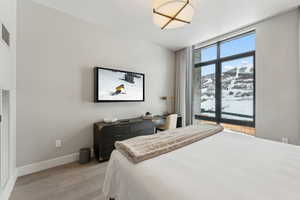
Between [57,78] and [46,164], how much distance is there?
149 cm

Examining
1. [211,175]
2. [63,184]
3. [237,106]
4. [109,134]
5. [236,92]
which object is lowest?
[63,184]

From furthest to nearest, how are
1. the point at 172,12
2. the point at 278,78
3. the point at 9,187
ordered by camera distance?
1. the point at 278,78
2. the point at 9,187
3. the point at 172,12

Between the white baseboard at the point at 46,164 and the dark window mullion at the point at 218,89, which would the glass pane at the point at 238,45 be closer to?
the dark window mullion at the point at 218,89

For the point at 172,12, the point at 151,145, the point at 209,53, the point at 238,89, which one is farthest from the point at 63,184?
the point at 209,53

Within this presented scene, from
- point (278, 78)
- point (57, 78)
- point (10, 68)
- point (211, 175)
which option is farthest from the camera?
point (278, 78)

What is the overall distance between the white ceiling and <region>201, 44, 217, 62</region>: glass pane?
468 mm

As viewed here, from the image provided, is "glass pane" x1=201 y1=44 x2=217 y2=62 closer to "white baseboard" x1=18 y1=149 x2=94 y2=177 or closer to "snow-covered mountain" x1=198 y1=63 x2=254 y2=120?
"snow-covered mountain" x1=198 y1=63 x2=254 y2=120

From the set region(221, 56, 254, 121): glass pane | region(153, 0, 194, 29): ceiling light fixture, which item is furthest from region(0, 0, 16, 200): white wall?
region(221, 56, 254, 121): glass pane

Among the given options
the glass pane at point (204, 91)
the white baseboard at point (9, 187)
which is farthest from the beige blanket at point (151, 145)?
the glass pane at point (204, 91)

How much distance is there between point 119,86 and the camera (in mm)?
3033

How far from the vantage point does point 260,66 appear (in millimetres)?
2764

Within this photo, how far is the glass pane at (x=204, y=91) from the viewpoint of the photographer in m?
3.72

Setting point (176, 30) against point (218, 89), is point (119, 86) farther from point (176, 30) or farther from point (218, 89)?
point (218, 89)

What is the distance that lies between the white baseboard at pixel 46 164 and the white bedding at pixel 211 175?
1.64 metres
